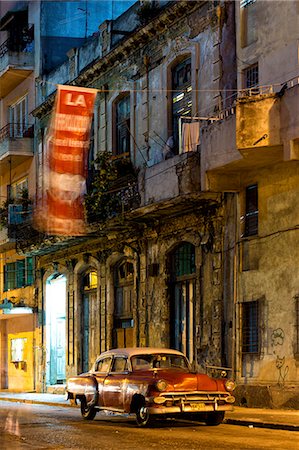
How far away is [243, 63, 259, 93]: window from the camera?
22.1m

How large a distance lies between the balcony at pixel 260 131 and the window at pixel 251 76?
2.56 ft

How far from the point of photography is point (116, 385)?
58.7ft

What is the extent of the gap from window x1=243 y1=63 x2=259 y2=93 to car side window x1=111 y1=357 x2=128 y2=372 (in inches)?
292

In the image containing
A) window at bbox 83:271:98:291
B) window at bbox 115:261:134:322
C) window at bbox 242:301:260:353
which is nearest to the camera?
window at bbox 242:301:260:353

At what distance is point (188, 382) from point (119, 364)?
2092 millimetres

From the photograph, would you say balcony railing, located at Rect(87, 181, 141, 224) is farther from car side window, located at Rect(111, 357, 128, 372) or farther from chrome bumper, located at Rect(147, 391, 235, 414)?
chrome bumper, located at Rect(147, 391, 235, 414)

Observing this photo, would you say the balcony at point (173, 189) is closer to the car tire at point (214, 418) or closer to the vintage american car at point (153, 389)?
the vintage american car at point (153, 389)

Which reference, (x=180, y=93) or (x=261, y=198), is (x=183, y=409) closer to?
(x=261, y=198)

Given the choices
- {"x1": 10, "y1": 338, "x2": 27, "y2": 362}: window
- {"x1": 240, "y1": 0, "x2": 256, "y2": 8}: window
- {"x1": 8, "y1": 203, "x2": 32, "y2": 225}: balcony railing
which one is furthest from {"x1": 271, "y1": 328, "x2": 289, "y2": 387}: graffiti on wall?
{"x1": 10, "y1": 338, "x2": 27, "y2": 362}: window

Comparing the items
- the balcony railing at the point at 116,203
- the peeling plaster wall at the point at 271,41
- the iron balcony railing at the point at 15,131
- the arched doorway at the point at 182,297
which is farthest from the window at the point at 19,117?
the peeling plaster wall at the point at 271,41

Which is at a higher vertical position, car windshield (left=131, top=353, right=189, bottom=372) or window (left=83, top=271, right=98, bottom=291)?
window (left=83, top=271, right=98, bottom=291)

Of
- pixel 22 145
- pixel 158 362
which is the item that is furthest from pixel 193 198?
pixel 22 145

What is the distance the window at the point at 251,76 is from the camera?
22.1m

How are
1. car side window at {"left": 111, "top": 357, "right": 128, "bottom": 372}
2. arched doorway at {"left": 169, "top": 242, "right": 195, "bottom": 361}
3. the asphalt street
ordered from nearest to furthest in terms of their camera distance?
the asphalt street
car side window at {"left": 111, "top": 357, "right": 128, "bottom": 372}
arched doorway at {"left": 169, "top": 242, "right": 195, "bottom": 361}
